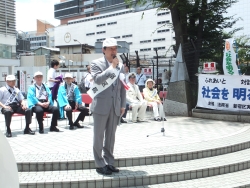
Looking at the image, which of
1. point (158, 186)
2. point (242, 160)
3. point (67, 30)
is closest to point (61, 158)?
point (158, 186)

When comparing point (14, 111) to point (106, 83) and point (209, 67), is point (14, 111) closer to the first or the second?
point (106, 83)

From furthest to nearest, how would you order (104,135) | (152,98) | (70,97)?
(152,98), (70,97), (104,135)

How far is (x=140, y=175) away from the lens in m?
4.46

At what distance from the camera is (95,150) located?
441 cm

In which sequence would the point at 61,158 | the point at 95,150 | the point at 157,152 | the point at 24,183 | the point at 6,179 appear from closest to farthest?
the point at 6,179 < the point at 24,183 < the point at 95,150 < the point at 61,158 < the point at 157,152

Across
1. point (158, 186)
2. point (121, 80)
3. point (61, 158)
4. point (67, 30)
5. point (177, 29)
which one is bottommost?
point (158, 186)

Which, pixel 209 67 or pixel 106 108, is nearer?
pixel 106 108

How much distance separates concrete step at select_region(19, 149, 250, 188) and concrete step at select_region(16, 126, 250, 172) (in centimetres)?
9

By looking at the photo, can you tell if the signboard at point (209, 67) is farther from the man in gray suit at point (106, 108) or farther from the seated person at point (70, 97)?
the man in gray suit at point (106, 108)

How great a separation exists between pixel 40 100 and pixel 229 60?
18.5ft

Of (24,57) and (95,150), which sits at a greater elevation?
(24,57)

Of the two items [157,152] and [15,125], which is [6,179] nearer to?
[157,152]

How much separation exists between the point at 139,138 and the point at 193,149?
146cm

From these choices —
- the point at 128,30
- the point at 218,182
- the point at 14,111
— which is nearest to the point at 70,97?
the point at 14,111
